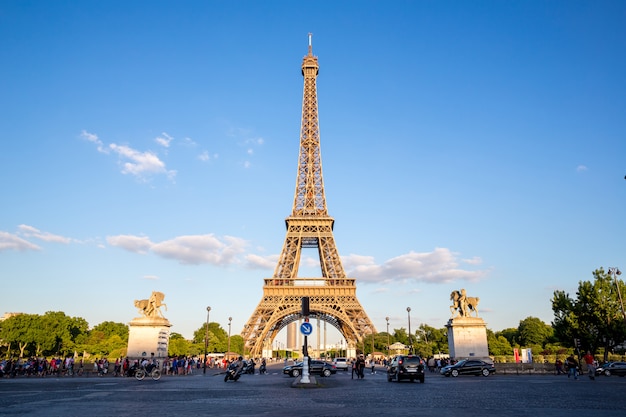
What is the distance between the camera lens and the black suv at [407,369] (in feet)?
85.5

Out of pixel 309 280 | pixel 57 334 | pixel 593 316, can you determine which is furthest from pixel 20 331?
pixel 593 316

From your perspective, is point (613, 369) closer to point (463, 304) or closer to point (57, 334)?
point (463, 304)

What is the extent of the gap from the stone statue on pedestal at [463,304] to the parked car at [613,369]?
42.8ft

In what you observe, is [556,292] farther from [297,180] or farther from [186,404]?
[186,404]

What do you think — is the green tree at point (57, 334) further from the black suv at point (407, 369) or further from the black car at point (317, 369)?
the black suv at point (407, 369)

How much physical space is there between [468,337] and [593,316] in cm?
3047

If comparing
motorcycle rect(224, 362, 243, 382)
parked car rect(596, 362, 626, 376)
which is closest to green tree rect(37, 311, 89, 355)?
motorcycle rect(224, 362, 243, 382)

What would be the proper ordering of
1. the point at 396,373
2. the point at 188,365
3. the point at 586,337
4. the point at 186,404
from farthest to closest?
the point at 586,337 → the point at 188,365 → the point at 396,373 → the point at 186,404

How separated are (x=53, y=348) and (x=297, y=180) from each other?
62.9 metres

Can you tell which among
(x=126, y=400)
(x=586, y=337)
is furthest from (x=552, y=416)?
(x=586, y=337)

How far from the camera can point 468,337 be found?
30.5m

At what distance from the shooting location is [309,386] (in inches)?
806

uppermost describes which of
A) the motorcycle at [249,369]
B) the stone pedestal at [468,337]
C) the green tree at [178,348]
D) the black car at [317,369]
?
the stone pedestal at [468,337]

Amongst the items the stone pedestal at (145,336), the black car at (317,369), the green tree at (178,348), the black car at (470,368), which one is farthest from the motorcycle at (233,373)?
the green tree at (178,348)
